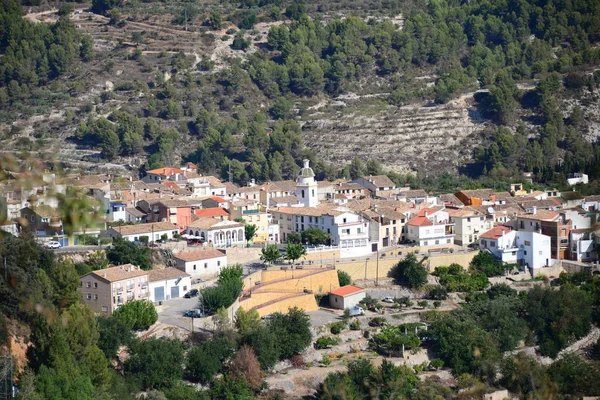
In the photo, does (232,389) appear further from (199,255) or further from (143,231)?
(143,231)

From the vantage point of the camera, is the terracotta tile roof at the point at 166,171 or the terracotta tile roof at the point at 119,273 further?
the terracotta tile roof at the point at 166,171

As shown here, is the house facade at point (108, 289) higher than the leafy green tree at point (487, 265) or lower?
higher

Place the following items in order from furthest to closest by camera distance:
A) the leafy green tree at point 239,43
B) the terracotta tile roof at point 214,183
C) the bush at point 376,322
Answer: the leafy green tree at point 239,43, the terracotta tile roof at point 214,183, the bush at point 376,322

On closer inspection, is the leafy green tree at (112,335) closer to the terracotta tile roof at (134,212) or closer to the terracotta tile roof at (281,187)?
the terracotta tile roof at (134,212)

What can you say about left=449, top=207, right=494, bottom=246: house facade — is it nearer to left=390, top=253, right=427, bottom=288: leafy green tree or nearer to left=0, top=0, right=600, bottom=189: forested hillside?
left=390, top=253, right=427, bottom=288: leafy green tree

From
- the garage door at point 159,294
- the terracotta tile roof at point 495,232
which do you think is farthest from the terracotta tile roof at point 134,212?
the terracotta tile roof at point 495,232

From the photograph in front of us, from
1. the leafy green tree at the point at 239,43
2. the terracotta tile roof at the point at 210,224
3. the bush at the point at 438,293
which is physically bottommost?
the bush at the point at 438,293

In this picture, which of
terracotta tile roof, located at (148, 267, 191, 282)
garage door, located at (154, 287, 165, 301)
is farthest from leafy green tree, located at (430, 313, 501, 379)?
garage door, located at (154, 287, 165, 301)
